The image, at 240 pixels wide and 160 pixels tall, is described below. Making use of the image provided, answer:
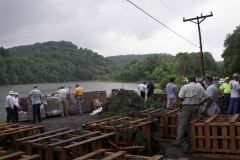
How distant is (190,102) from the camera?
7.61 meters

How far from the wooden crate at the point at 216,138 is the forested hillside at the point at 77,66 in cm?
7925

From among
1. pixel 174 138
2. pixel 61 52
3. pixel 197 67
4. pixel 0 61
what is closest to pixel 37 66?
pixel 0 61

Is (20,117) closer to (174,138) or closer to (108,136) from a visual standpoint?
(174,138)

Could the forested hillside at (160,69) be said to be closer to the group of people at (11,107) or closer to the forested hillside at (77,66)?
the forested hillside at (77,66)

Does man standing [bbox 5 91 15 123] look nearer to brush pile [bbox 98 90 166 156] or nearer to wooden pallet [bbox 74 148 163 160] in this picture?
brush pile [bbox 98 90 166 156]

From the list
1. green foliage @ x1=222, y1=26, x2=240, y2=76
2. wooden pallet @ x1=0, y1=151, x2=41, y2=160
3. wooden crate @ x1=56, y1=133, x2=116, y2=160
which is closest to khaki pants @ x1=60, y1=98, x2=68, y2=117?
wooden crate @ x1=56, y1=133, x2=116, y2=160

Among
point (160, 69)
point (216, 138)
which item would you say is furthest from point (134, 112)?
point (160, 69)

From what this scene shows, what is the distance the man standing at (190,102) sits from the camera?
7.58 metres

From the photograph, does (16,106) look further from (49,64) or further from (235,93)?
(49,64)

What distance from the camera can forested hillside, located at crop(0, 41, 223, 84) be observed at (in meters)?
92.2

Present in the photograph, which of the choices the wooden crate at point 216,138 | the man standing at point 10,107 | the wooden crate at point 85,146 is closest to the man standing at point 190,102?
the wooden crate at point 216,138

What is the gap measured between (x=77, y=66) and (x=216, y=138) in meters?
112

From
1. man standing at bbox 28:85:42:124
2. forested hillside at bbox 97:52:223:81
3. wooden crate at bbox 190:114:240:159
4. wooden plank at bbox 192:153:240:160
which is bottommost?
→ wooden plank at bbox 192:153:240:160

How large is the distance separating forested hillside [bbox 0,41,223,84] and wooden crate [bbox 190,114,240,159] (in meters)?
79.2
